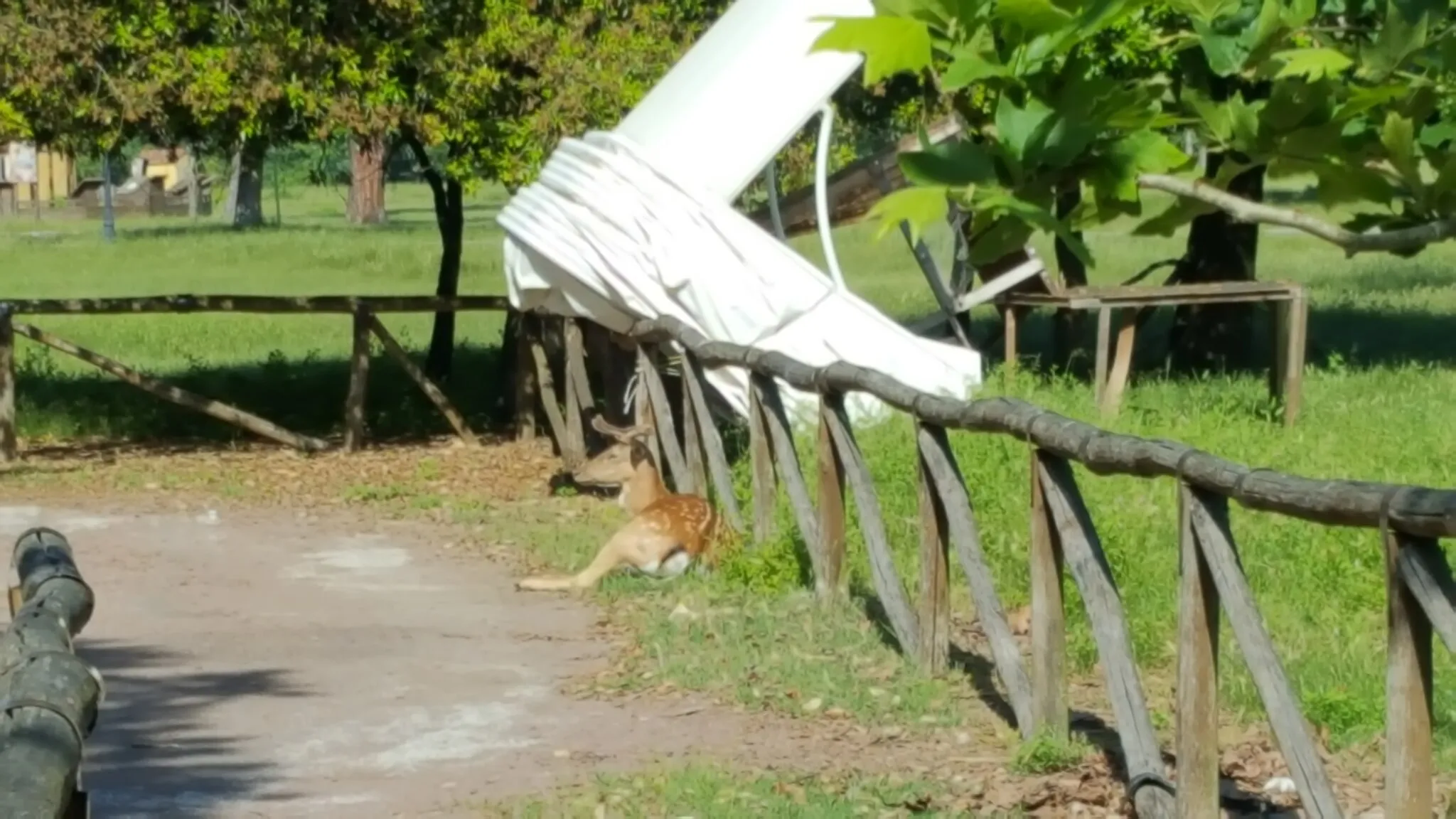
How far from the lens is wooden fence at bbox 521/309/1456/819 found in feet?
15.5

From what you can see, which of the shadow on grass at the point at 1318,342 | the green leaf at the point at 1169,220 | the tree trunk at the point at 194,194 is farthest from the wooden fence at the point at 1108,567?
the tree trunk at the point at 194,194

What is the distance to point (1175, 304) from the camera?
52.5 ft

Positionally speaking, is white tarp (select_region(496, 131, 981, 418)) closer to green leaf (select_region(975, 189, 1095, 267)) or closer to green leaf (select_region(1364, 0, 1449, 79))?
A: green leaf (select_region(1364, 0, 1449, 79))

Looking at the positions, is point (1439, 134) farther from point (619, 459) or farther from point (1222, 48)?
point (619, 459)

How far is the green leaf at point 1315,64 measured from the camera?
2.67m

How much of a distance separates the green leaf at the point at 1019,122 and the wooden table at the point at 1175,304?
12497 mm

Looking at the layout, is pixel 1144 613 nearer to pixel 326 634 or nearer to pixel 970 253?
pixel 326 634

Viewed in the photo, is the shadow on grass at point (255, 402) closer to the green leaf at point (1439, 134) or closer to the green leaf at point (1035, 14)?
the green leaf at point (1439, 134)

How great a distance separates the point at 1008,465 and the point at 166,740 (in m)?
5.40

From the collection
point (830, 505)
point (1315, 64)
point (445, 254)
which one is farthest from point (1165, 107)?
point (445, 254)

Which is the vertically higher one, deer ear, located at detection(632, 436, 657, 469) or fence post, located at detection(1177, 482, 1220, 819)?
fence post, located at detection(1177, 482, 1220, 819)

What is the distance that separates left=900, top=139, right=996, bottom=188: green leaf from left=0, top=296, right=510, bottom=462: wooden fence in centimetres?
1318

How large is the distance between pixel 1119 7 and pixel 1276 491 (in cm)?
309

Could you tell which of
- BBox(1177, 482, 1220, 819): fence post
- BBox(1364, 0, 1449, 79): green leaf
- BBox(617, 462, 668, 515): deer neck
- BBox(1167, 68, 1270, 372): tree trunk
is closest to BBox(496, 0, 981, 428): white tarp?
BBox(617, 462, 668, 515): deer neck
